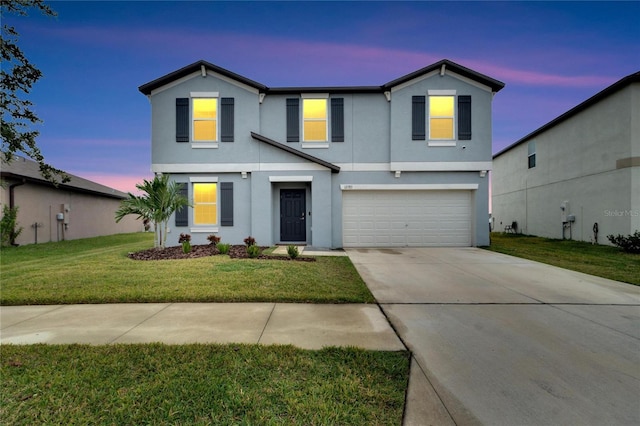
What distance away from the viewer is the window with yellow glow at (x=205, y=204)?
11406mm

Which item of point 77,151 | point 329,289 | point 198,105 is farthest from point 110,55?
point 329,289

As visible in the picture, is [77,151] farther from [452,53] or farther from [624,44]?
[624,44]

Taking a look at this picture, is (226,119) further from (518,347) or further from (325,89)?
(518,347)

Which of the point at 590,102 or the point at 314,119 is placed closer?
the point at 314,119

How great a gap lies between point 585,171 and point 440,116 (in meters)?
7.73

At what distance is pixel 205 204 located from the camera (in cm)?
1146

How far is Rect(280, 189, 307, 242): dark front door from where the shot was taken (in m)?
11.8

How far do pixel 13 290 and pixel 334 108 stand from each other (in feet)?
35.2

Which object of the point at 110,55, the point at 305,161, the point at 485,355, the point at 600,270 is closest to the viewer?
the point at 485,355

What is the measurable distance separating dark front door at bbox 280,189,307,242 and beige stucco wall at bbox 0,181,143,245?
36.5ft

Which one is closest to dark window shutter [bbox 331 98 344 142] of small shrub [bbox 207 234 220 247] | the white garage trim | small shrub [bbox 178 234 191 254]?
the white garage trim

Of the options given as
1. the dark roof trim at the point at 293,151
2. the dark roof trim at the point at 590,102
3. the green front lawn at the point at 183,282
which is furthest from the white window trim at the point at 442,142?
the green front lawn at the point at 183,282

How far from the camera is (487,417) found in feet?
6.61

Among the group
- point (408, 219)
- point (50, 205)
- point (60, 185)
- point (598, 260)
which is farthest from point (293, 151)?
point (50, 205)
